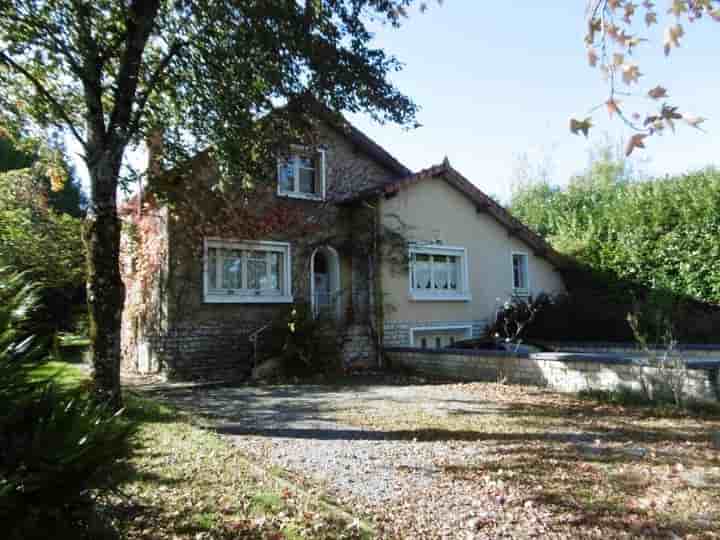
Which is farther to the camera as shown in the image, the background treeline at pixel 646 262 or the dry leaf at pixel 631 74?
the background treeline at pixel 646 262

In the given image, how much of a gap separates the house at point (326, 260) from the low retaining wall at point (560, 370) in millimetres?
2249

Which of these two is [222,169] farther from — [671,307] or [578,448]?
[671,307]

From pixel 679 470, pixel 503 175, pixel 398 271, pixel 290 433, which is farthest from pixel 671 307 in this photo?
pixel 503 175

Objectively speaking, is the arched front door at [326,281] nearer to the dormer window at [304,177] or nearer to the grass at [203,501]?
the dormer window at [304,177]

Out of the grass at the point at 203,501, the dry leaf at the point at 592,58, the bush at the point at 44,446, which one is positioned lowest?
the grass at the point at 203,501

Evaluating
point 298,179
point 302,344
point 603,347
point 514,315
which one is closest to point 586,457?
point 302,344

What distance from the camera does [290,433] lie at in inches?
256

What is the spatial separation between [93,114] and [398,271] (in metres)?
9.18

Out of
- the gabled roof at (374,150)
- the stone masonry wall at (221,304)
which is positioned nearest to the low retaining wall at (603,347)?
the stone masonry wall at (221,304)

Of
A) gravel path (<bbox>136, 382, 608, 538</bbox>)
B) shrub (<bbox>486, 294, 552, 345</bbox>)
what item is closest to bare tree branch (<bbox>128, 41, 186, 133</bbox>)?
gravel path (<bbox>136, 382, 608, 538</bbox>)

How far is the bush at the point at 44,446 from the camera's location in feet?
7.60

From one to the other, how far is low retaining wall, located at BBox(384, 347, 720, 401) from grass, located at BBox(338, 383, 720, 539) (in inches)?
19.1

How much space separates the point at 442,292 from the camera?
1616cm

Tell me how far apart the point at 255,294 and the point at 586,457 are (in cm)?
945
